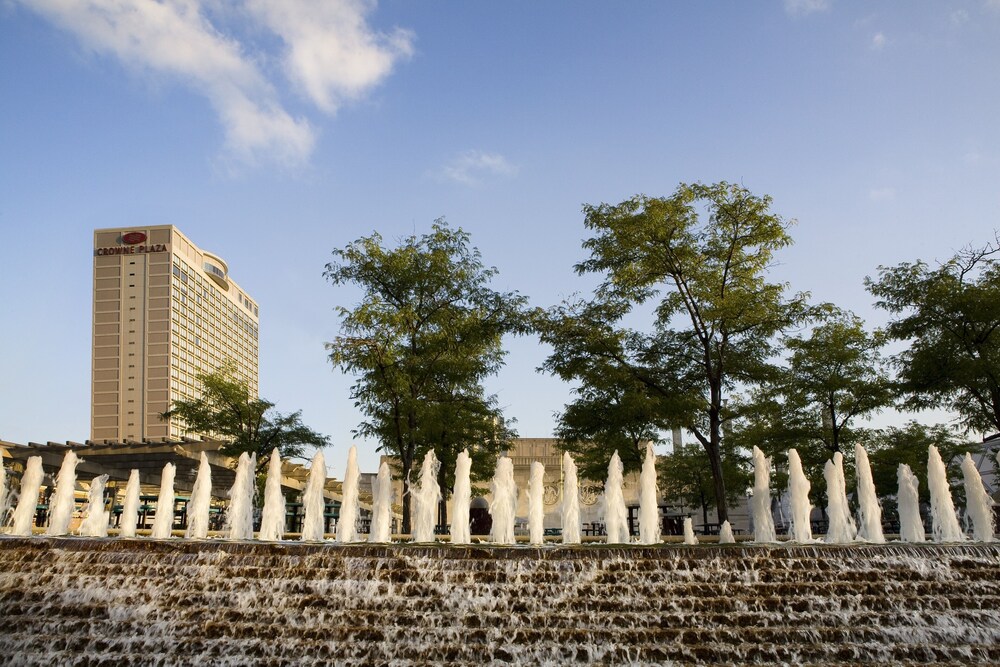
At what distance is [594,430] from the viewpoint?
75.7 feet

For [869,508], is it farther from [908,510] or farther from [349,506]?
[349,506]

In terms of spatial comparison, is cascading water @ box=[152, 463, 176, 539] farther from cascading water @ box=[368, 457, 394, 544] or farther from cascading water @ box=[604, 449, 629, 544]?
cascading water @ box=[604, 449, 629, 544]

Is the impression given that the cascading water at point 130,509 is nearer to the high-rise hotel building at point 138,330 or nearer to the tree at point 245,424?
the tree at point 245,424

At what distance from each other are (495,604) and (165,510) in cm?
1069

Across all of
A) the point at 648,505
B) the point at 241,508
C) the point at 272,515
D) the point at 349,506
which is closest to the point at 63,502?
the point at 241,508

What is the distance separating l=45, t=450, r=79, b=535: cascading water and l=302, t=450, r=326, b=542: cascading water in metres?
5.58

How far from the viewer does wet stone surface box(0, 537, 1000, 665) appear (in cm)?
1049

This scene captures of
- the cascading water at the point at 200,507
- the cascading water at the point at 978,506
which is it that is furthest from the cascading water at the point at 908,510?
the cascading water at the point at 200,507

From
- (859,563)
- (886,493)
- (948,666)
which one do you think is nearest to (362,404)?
(859,563)

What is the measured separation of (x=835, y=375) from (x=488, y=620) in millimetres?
19198

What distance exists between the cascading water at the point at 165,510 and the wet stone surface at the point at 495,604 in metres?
4.94

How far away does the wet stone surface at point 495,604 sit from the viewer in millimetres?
10492

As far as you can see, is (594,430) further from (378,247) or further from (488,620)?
(488,620)

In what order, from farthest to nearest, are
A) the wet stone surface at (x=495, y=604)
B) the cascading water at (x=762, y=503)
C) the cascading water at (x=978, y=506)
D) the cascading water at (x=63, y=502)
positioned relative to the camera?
the cascading water at (x=63, y=502)
the cascading water at (x=762, y=503)
the cascading water at (x=978, y=506)
the wet stone surface at (x=495, y=604)
